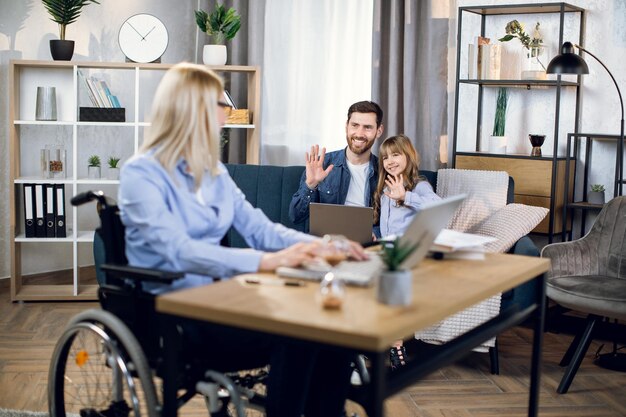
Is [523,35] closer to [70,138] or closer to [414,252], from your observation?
[70,138]

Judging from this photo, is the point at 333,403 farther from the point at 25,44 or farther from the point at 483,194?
the point at 25,44

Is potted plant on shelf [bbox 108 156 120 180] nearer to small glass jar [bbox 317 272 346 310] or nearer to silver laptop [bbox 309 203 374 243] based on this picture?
silver laptop [bbox 309 203 374 243]

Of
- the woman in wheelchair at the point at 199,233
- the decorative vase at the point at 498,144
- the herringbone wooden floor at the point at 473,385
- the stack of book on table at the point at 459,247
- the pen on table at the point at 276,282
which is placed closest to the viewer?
the pen on table at the point at 276,282

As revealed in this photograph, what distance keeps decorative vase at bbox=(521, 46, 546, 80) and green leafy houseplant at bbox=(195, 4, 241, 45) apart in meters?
1.64

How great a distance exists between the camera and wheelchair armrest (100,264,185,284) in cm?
214

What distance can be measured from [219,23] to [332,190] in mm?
1453

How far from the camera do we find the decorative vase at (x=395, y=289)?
6.02 ft

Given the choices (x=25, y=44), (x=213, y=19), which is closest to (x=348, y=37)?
(x=213, y=19)

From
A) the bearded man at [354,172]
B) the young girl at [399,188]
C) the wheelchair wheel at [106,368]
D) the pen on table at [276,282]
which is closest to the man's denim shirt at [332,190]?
the bearded man at [354,172]

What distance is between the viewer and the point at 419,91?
16.5 ft

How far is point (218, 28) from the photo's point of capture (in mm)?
5039

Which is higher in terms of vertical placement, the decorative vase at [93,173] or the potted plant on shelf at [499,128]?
the potted plant on shelf at [499,128]

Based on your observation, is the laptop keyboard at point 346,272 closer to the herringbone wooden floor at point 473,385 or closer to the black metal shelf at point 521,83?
the herringbone wooden floor at point 473,385

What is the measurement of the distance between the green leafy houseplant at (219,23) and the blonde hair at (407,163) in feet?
4.89
